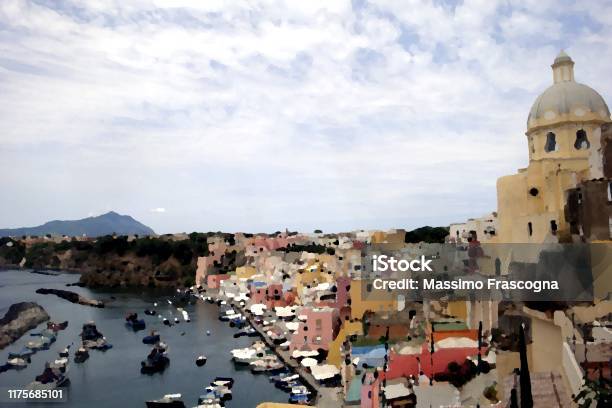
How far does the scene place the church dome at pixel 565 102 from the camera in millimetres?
15781

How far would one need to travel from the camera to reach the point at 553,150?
16.2m

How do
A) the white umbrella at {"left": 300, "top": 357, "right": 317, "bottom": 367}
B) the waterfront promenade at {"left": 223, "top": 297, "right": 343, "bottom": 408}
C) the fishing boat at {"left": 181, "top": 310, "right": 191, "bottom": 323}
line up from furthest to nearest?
the fishing boat at {"left": 181, "top": 310, "right": 191, "bottom": 323}
the white umbrella at {"left": 300, "top": 357, "right": 317, "bottom": 367}
the waterfront promenade at {"left": 223, "top": 297, "right": 343, "bottom": 408}

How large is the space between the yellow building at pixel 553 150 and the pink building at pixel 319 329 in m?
13.2

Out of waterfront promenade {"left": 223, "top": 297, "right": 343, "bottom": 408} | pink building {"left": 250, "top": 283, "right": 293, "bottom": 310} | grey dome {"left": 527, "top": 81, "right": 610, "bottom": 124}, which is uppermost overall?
grey dome {"left": 527, "top": 81, "right": 610, "bottom": 124}

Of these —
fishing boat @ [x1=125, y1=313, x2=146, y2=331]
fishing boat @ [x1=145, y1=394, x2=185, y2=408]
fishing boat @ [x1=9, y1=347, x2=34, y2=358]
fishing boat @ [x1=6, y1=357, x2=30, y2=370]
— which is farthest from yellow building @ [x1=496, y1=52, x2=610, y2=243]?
fishing boat @ [x1=125, y1=313, x2=146, y2=331]

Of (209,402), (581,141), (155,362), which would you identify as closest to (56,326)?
(155,362)

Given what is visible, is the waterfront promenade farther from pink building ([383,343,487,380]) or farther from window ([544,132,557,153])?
window ([544,132,557,153])

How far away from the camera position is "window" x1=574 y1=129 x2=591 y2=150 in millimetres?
15805

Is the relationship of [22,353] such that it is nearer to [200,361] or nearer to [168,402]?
[200,361]

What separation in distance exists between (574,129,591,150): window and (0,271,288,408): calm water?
48.5ft

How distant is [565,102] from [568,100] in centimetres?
11

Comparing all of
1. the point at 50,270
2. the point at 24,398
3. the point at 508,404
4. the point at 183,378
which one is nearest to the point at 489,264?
the point at 508,404

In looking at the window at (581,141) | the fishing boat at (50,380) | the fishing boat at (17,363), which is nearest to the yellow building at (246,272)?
the fishing boat at (17,363)

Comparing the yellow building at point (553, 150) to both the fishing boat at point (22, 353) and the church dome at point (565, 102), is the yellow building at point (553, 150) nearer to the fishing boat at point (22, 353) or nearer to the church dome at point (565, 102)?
the church dome at point (565, 102)
